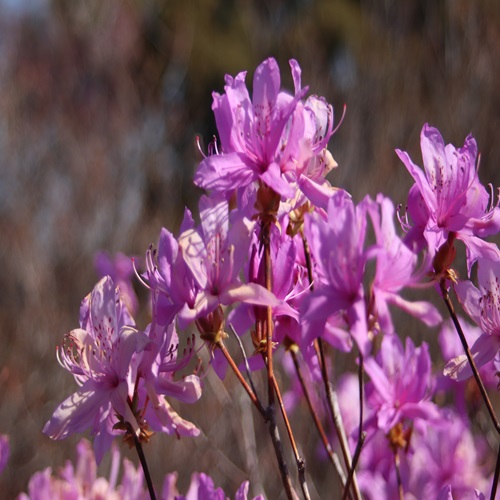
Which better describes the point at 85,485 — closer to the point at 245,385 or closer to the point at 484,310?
the point at 245,385

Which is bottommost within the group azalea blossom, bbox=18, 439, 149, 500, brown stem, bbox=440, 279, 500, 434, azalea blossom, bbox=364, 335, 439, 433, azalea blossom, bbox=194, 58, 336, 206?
azalea blossom, bbox=18, 439, 149, 500

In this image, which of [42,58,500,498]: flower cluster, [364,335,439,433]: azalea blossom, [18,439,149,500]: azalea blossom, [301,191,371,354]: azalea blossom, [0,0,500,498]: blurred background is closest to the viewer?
[301,191,371,354]: azalea blossom

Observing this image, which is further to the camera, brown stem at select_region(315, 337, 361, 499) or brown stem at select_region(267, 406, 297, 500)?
brown stem at select_region(315, 337, 361, 499)

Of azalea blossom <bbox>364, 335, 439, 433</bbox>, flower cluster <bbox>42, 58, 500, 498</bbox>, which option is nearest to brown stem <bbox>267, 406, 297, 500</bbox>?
flower cluster <bbox>42, 58, 500, 498</bbox>

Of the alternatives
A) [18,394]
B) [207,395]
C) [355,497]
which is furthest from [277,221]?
[18,394]

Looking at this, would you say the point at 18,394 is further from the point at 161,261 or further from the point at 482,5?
the point at 161,261

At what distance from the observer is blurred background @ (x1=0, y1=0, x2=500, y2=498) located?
502 cm

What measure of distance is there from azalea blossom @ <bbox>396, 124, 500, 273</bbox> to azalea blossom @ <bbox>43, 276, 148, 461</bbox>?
0.42 m

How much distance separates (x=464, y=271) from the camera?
16.3ft

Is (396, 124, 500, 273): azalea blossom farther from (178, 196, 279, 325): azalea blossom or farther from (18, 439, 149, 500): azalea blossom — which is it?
(18, 439, 149, 500): azalea blossom

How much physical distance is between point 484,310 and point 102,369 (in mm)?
564

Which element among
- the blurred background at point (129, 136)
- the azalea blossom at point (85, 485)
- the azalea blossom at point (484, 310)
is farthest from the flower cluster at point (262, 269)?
the blurred background at point (129, 136)

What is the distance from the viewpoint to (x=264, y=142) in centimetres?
117

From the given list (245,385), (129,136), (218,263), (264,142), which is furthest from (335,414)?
(129,136)
